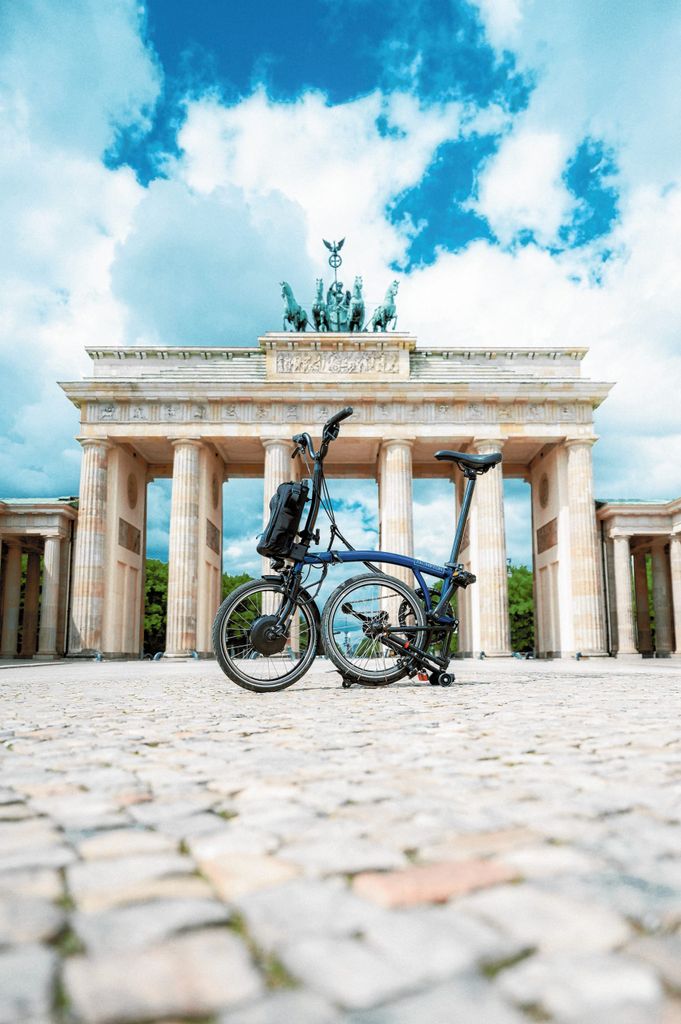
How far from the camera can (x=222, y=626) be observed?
346 inches

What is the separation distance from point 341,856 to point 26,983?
3.03 ft

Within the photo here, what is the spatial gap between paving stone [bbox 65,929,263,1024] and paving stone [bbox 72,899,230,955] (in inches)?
1.7

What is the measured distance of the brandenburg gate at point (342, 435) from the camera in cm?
3666

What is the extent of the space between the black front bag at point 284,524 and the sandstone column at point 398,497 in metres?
27.8

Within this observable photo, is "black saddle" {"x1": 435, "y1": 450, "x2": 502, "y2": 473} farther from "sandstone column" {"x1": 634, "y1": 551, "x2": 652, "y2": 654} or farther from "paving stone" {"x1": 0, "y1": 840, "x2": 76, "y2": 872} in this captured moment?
"sandstone column" {"x1": 634, "y1": 551, "x2": 652, "y2": 654}

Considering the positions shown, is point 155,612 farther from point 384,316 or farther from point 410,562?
point 410,562

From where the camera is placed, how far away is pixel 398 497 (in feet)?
123

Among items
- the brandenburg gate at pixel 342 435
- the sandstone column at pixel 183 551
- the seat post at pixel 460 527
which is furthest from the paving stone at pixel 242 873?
the brandenburg gate at pixel 342 435

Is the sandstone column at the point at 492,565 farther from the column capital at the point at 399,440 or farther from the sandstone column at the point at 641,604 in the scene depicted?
the sandstone column at the point at 641,604

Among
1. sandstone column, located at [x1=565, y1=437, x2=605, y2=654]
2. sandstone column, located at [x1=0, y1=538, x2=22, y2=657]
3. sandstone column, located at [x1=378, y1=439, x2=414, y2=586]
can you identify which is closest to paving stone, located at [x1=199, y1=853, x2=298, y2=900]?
sandstone column, located at [x1=378, y1=439, x2=414, y2=586]

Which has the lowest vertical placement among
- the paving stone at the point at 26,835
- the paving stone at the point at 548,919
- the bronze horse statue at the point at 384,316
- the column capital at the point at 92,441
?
the paving stone at the point at 26,835

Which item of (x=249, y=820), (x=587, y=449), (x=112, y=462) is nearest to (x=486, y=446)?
(x=587, y=449)

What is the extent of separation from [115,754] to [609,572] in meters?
39.9

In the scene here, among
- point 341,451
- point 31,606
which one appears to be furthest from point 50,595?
point 341,451
